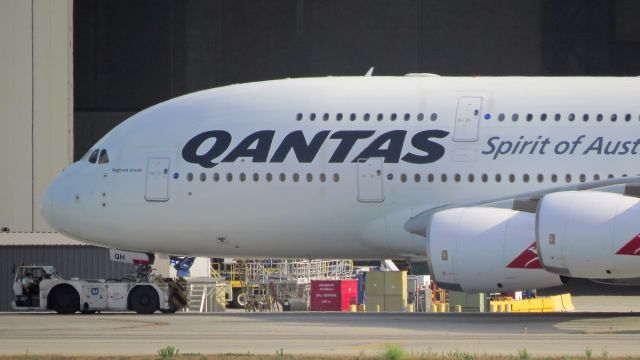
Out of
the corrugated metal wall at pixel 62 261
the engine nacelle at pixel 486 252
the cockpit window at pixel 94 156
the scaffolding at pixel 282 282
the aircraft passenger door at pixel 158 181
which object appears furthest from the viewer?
the scaffolding at pixel 282 282

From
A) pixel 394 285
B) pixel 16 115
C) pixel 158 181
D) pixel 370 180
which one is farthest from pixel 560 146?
pixel 16 115

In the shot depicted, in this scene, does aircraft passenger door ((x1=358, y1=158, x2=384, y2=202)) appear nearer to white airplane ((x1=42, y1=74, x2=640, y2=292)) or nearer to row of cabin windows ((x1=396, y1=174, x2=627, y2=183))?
white airplane ((x1=42, y1=74, x2=640, y2=292))

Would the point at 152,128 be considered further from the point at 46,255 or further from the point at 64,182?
the point at 46,255

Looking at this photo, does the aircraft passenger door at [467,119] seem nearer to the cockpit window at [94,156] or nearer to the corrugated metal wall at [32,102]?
the cockpit window at [94,156]

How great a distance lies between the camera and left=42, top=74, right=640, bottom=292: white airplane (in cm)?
2467

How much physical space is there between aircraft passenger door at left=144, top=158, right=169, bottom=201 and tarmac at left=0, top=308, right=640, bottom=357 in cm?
241

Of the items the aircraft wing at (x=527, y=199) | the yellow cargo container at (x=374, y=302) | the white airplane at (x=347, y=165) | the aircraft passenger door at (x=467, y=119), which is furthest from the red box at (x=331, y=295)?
the aircraft passenger door at (x=467, y=119)

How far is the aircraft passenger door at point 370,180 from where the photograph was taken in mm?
25203

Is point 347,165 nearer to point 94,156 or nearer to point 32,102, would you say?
point 94,156

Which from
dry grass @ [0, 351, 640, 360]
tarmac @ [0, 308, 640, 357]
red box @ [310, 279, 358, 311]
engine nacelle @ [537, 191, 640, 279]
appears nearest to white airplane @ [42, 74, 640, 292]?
engine nacelle @ [537, 191, 640, 279]

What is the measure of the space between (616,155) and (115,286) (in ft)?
34.3

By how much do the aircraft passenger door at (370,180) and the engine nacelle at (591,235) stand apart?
4047 mm

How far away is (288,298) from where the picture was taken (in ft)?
144

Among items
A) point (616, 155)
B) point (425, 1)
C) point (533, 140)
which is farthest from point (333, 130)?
point (425, 1)
